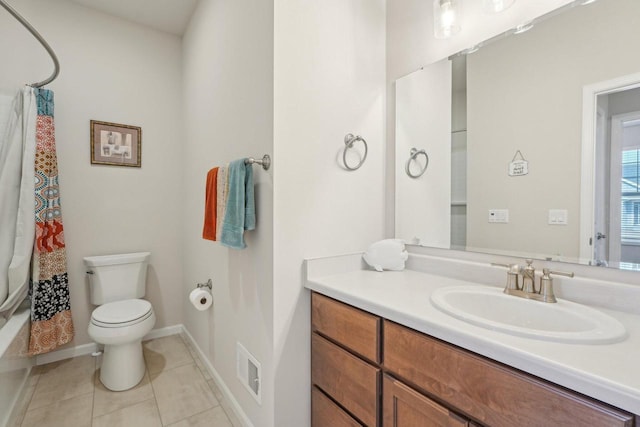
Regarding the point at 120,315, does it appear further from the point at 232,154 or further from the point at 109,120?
the point at 109,120

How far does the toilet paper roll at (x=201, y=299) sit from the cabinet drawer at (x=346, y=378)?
92 cm

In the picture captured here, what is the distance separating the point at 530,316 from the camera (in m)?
0.98

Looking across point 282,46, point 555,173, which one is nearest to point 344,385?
point 555,173

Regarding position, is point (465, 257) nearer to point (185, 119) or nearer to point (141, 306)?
point (141, 306)

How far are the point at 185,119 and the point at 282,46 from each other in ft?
5.51

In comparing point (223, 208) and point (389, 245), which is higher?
point (223, 208)

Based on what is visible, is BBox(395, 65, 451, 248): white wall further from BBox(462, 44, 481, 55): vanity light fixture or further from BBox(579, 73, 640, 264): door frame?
BBox(579, 73, 640, 264): door frame

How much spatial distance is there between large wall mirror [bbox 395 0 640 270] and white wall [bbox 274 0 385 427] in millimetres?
327

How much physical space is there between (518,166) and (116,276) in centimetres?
270

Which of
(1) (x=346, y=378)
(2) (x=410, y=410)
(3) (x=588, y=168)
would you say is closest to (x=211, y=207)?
(1) (x=346, y=378)

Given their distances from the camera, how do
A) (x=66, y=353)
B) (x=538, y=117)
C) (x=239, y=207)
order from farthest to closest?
1. (x=66, y=353)
2. (x=239, y=207)
3. (x=538, y=117)

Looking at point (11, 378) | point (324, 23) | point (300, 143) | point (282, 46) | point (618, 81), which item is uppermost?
Result: point (324, 23)

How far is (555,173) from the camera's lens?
42.9 inches

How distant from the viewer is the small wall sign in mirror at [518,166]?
1.16 meters
